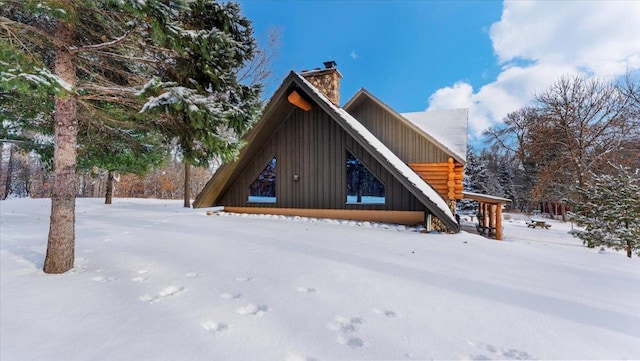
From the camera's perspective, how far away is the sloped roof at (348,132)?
22.4 feet

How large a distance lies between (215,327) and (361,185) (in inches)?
257

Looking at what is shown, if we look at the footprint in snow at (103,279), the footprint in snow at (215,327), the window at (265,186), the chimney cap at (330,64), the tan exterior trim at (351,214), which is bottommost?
the footprint in snow at (215,327)

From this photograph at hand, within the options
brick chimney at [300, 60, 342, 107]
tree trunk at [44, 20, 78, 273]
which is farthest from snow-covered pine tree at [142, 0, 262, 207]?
brick chimney at [300, 60, 342, 107]

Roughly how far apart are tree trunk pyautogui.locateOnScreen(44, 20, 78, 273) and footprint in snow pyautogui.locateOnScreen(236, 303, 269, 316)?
2.73m

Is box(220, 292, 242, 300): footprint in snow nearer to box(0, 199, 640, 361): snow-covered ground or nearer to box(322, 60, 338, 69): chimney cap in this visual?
box(0, 199, 640, 361): snow-covered ground

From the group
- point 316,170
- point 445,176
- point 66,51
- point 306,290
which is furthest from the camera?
point 445,176

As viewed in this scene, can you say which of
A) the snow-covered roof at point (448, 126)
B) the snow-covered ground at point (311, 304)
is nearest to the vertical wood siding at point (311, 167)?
the snow-covered ground at point (311, 304)

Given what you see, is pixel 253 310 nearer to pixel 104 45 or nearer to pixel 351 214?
pixel 104 45

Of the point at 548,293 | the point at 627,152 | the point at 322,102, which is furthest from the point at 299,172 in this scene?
the point at 627,152

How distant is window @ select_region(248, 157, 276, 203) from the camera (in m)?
9.30

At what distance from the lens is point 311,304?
8.64 feet

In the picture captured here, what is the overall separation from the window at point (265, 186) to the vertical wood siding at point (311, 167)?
132 millimetres

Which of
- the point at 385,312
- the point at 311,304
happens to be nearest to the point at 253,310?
the point at 311,304

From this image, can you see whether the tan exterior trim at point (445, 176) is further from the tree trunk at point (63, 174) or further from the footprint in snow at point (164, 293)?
the tree trunk at point (63, 174)
